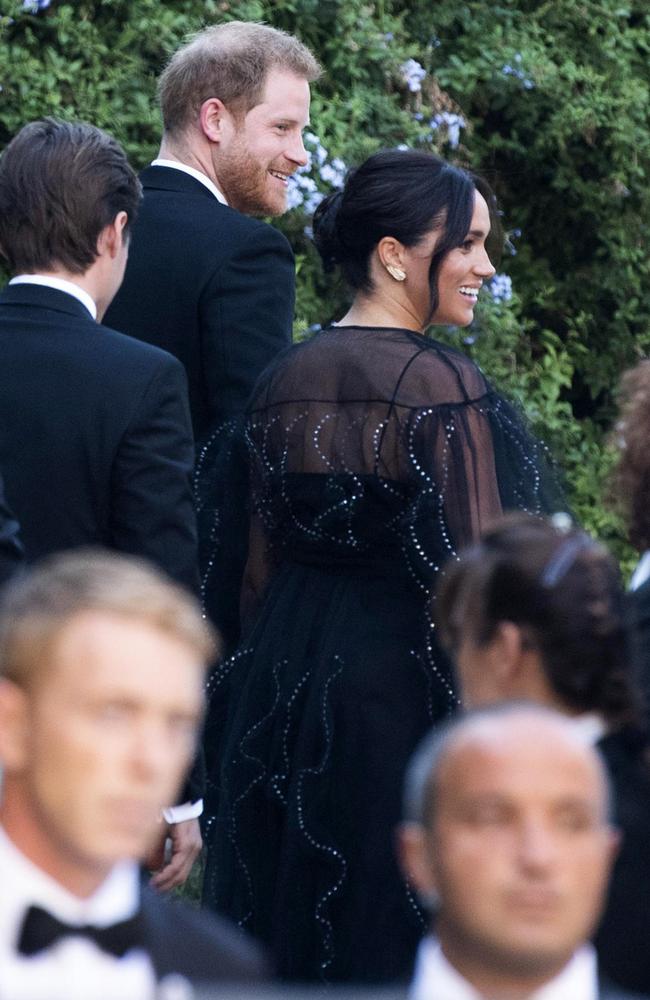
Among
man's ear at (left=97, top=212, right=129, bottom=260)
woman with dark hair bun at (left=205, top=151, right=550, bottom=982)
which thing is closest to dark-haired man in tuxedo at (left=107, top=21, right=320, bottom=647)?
woman with dark hair bun at (left=205, top=151, right=550, bottom=982)

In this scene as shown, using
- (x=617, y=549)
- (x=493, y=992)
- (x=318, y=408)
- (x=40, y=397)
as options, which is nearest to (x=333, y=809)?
(x=318, y=408)

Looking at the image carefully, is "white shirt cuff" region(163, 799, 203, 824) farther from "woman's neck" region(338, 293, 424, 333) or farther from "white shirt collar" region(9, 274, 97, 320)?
"woman's neck" region(338, 293, 424, 333)

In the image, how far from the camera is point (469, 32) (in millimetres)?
6359

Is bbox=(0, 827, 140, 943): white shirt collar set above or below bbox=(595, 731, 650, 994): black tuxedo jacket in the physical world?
above

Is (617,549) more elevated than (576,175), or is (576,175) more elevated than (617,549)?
(576,175)

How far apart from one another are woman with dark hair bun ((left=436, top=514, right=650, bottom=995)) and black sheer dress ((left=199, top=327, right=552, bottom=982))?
114cm

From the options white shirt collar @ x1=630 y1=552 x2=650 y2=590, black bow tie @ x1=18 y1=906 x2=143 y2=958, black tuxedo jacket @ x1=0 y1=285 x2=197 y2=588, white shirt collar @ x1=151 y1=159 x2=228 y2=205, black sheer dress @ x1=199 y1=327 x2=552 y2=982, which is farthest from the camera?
white shirt collar @ x1=151 y1=159 x2=228 y2=205

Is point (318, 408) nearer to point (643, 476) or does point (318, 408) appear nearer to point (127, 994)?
point (643, 476)

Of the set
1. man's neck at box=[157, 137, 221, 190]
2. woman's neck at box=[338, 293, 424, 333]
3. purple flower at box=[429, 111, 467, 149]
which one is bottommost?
purple flower at box=[429, 111, 467, 149]

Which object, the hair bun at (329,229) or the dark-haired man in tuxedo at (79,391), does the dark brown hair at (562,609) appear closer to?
the dark-haired man in tuxedo at (79,391)

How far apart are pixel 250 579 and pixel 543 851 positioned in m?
2.14

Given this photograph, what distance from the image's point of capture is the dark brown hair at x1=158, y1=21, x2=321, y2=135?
165 inches

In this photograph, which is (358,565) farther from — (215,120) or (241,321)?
(215,120)

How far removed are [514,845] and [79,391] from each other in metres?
1.58
